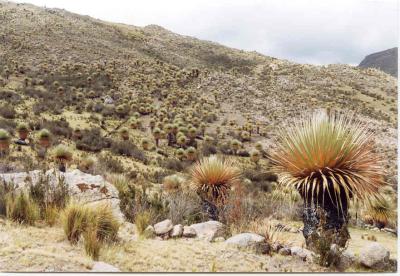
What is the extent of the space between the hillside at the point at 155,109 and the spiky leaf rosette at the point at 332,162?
15.9 inches

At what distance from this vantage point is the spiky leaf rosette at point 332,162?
5.60 metres

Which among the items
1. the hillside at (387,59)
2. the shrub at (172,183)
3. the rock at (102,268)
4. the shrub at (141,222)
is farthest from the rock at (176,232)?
the hillside at (387,59)

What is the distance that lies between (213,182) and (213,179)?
6 cm

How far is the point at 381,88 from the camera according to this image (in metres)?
37.8

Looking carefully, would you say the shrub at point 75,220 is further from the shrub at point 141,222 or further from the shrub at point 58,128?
the shrub at point 58,128

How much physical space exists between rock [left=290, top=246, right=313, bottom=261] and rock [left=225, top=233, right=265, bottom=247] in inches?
16.5

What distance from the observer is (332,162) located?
5637 mm

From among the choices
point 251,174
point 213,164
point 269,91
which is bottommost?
point 251,174

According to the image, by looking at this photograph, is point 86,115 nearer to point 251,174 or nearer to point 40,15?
point 251,174

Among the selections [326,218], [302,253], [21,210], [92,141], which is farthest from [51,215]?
[92,141]

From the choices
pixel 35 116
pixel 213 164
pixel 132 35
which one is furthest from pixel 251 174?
pixel 132 35

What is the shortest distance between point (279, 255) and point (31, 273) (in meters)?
3.01

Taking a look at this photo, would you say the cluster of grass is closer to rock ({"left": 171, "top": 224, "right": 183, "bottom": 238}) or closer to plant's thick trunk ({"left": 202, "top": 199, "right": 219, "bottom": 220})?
rock ({"left": 171, "top": 224, "right": 183, "bottom": 238})

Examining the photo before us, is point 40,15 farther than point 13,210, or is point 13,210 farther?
point 40,15
